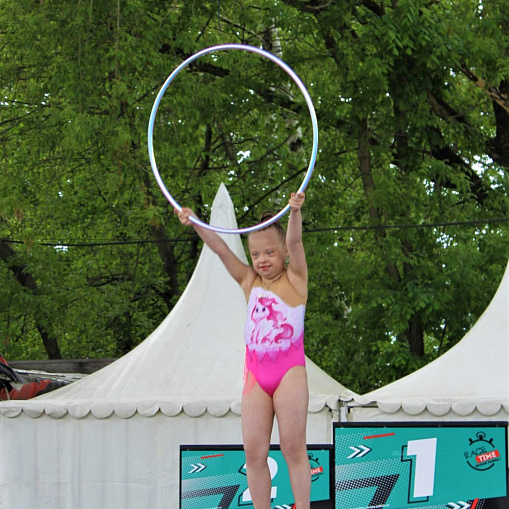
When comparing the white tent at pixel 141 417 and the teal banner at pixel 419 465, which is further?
the white tent at pixel 141 417

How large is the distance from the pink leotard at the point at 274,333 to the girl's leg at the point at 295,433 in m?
0.07

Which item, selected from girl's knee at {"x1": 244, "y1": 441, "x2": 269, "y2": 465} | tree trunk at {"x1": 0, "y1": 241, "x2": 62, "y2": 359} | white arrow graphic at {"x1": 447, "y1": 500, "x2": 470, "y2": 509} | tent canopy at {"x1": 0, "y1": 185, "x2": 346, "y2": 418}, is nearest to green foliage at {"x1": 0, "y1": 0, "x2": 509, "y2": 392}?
tree trunk at {"x1": 0, "y1": 241, "x2": 62, "y2": 359}

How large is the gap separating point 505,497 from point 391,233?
794 cm

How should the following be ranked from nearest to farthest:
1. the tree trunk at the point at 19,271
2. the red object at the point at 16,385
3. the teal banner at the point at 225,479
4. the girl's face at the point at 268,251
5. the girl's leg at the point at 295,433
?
the girl's leg at the point at 295,433
the girl's face at the point at 268,251
the teal banner at the point at 225,479
the red object at the point at 16,385
the tree trunk at the point at 19,271

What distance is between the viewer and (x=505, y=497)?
5012 millimetres

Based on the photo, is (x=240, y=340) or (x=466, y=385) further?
(x=240, y=340)

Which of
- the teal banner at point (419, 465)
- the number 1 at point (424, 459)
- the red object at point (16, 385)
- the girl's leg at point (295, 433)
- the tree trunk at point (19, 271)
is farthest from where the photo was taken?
the tree trunk at point (19, 271)

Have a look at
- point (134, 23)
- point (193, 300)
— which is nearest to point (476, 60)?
point (134, 23)

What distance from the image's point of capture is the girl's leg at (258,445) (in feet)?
13.0

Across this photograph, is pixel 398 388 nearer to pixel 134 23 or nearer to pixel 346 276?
pixel 346 276

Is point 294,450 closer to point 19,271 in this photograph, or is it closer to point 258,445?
point 258,445

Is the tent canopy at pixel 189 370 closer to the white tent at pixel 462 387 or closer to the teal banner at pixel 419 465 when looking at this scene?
the white tent at pixel 462 387

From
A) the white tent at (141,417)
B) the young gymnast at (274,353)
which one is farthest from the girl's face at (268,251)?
the white tent at (141,417)

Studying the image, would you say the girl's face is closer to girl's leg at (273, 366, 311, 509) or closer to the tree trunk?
girl's leg at (273, 366, 311, 509)
